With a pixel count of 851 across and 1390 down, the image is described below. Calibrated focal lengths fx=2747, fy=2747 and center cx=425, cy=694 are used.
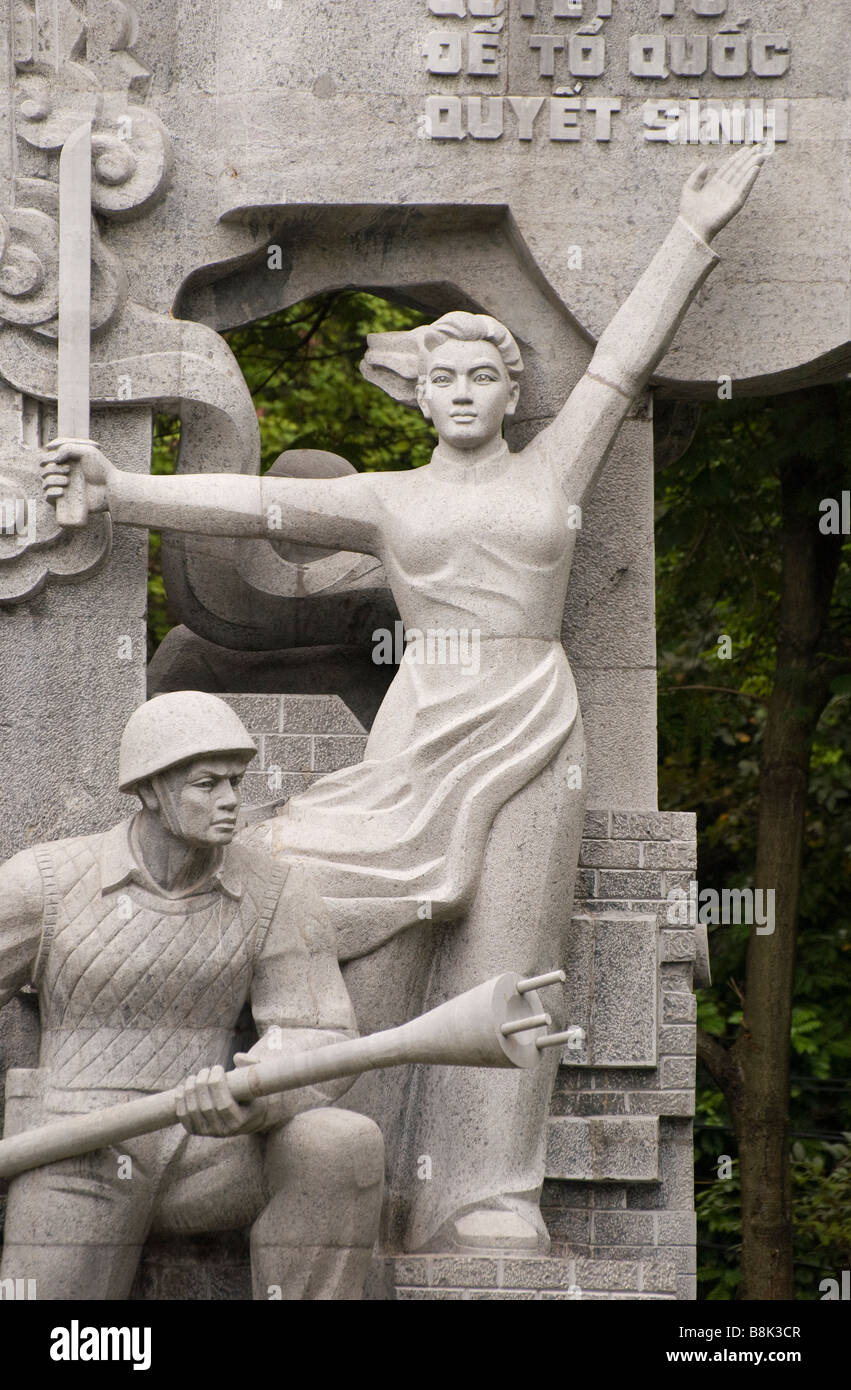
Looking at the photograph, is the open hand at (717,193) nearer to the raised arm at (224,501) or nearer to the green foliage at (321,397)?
the raised arm at (224,501)

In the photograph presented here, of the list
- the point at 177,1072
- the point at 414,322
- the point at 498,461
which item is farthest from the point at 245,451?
the point at 414,322

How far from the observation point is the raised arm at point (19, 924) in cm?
813

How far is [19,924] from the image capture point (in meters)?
8.14

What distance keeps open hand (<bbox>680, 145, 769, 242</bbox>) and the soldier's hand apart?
3350 millimetres

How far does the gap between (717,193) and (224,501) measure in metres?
1.95

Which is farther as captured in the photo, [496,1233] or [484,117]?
[484,117]

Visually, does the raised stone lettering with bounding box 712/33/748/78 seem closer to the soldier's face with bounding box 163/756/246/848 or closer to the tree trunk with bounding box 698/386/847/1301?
the tree trunk with bounding box 698/386/847/1301

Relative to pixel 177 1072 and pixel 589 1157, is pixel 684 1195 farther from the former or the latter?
pixel 177 1072

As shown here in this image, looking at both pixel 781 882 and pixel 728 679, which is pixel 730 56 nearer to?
pixel 781 882

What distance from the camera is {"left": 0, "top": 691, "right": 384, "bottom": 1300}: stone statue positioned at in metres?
7.96

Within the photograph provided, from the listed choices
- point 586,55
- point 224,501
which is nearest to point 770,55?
point 586,55

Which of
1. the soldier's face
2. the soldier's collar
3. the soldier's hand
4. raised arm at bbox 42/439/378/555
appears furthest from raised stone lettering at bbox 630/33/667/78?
the soldier's hand

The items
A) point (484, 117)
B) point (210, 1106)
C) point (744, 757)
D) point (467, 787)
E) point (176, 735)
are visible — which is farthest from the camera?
point (744, 757)

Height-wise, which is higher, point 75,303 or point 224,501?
point 75,303
